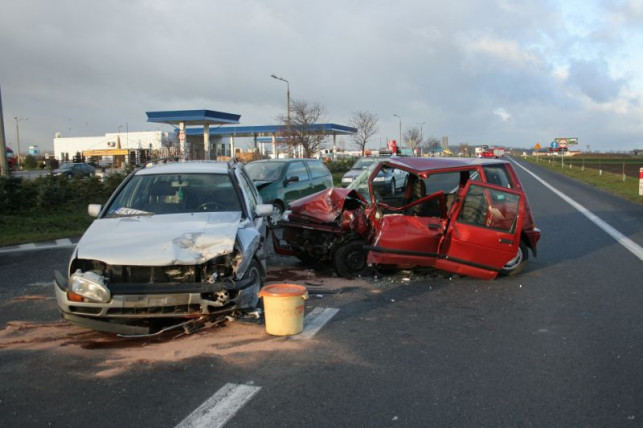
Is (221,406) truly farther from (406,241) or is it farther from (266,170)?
(266,170)

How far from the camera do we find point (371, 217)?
8414mm

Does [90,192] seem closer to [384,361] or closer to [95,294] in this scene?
[95,294]

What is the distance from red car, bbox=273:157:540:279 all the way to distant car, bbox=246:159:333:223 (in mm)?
4518

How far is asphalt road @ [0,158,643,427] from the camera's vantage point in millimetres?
3945

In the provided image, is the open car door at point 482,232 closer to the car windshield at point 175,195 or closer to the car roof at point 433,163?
the car roof at point 433,163

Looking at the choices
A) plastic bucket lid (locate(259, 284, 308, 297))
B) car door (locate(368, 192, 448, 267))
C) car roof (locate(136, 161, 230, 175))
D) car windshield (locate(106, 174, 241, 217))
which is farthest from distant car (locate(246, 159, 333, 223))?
plastic bucket lid (locate(259, 284, 308, 297))

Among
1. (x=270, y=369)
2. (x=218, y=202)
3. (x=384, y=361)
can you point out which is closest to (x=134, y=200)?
(x=218, y=202)

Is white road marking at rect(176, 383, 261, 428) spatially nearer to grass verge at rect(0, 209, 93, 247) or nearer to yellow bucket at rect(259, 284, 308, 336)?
yellow bucket at rect(259, 284, 308, 336)

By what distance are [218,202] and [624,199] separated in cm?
1884

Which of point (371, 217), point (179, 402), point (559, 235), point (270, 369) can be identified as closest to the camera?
point (179, 402)

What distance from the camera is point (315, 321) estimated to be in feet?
20.3

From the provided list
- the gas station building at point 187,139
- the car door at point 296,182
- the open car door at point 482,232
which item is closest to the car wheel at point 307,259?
the open car door at point 482,232

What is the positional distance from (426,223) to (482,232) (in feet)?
2.50

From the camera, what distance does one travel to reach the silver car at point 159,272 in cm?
524
